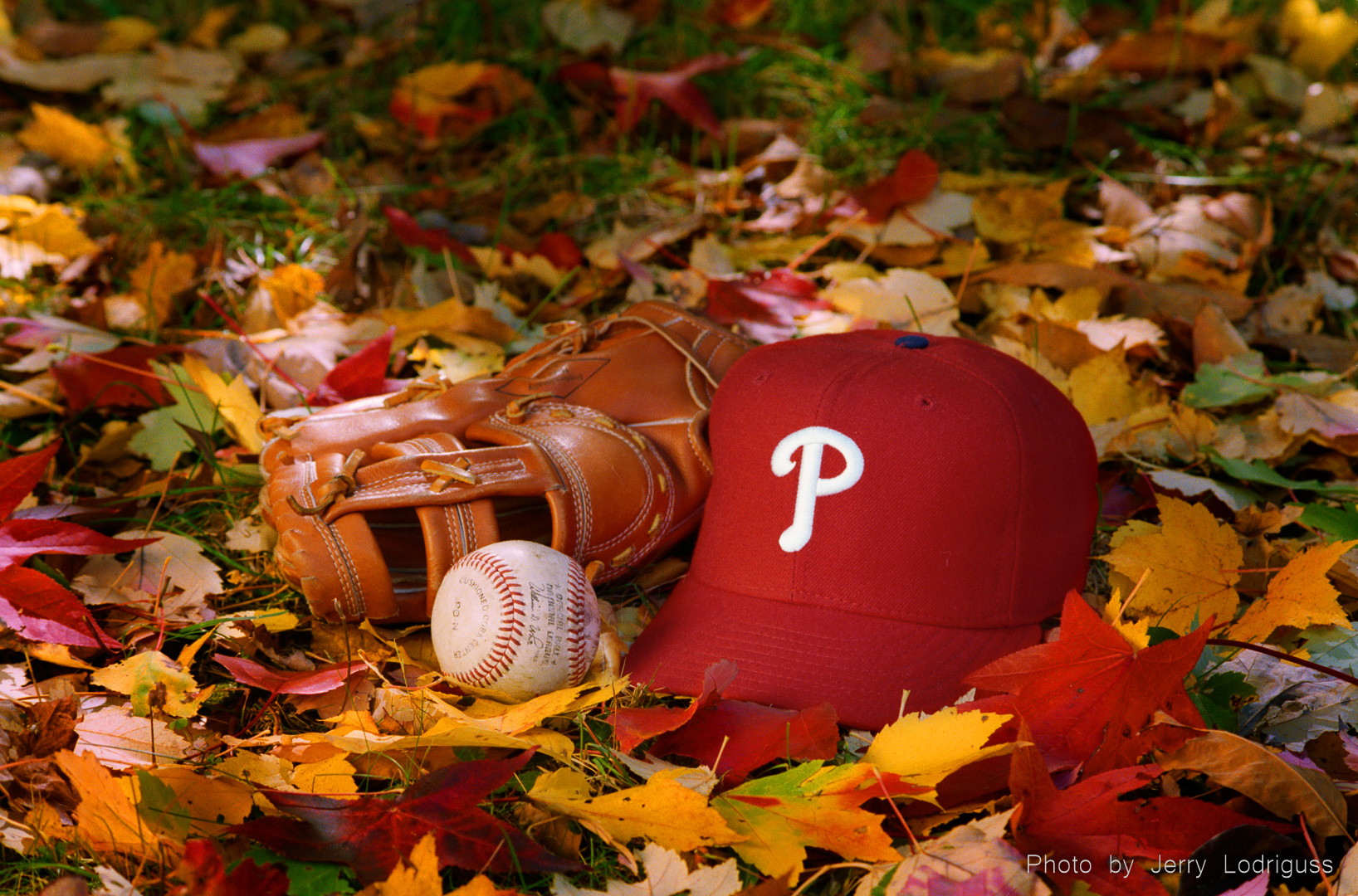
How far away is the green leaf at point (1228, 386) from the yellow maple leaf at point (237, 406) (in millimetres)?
2063

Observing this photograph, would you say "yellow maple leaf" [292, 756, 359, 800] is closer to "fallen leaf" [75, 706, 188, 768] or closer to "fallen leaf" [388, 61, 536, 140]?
"fallen leaf" [75, 706, 188, 768]

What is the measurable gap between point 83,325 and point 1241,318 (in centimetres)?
299

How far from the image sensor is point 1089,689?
1480mm

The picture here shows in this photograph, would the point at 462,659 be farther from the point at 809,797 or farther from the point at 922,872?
the point at 922,872

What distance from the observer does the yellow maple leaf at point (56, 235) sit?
2871mm

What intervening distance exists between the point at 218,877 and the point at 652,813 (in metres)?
0.53

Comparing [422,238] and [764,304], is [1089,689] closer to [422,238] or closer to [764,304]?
[764,304]

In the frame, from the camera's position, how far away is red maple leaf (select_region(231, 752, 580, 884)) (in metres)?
1.34

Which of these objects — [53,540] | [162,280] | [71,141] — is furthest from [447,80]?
[53,540]

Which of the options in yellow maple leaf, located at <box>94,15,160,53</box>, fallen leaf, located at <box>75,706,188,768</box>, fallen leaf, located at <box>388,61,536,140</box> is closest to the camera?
fallen leaf, located at <box>75,706,188,768</box>

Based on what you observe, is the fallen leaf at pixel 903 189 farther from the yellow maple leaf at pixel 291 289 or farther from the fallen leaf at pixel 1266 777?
the fallen leaf at pixel 1266 777

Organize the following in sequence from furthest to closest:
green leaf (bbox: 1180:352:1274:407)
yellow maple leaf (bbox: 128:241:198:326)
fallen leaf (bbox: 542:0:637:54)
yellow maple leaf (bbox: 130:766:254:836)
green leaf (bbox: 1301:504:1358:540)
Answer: fallen leaf (bbox: 542:0:637:54), yellow maple leaf (bbox: 128:241:198:326), green leaf (bbox: 1180:352:1274:407), green leaf (bbox: 1301:504:1358:540), yellow maple leaf (bbox: 130:766:254:836)

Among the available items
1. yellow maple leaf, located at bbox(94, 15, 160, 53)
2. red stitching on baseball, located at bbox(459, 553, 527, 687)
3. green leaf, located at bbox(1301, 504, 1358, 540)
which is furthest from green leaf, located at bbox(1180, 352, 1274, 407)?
yellow maple leaf, located at bbox(94, 15, 160, 53)

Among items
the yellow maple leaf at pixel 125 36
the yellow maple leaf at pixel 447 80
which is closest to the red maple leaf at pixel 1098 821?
the yellow maple leaf at pixel 447 80
